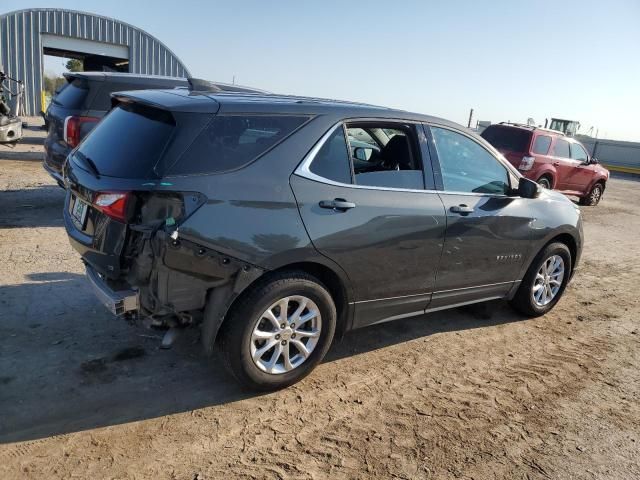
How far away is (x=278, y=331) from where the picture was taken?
3299 millimetres

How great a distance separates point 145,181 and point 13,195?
6.62m

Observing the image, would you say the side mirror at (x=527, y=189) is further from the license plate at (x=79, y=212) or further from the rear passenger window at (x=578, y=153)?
the rear passenger window at (x=578, y=153)

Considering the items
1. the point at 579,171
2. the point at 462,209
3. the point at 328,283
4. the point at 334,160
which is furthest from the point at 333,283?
the point at 579,171

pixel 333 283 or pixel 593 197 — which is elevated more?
pixel 333 283

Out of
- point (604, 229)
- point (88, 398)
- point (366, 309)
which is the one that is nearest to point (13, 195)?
point (88, 398)

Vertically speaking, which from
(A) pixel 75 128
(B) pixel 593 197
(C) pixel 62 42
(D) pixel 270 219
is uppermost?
(C) pixel 62 42

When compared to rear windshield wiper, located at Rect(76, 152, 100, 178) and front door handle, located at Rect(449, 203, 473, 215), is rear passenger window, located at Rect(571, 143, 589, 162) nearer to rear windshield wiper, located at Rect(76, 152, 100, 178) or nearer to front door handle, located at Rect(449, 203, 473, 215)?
front door handle, located at Rect(449, 203, 473, 215)

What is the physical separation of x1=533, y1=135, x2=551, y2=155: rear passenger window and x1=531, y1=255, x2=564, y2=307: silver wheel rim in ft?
24.2

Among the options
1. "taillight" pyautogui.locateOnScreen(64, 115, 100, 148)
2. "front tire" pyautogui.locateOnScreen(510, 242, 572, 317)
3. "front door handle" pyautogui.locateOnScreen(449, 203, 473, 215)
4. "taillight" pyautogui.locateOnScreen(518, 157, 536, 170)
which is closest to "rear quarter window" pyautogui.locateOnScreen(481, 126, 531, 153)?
"taillight" pyautogui.locateOnScreen(518, 157, 536, 170)

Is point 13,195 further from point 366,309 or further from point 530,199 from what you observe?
point 530,199

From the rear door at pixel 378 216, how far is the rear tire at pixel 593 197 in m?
12.5

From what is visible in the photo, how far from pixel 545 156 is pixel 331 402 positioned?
1058 cm

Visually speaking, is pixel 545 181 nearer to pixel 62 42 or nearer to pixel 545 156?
pixel 545 156

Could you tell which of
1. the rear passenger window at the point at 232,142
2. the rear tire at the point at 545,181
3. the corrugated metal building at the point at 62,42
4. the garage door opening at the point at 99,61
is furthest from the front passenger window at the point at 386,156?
the garage door opening at the point at 99,61
